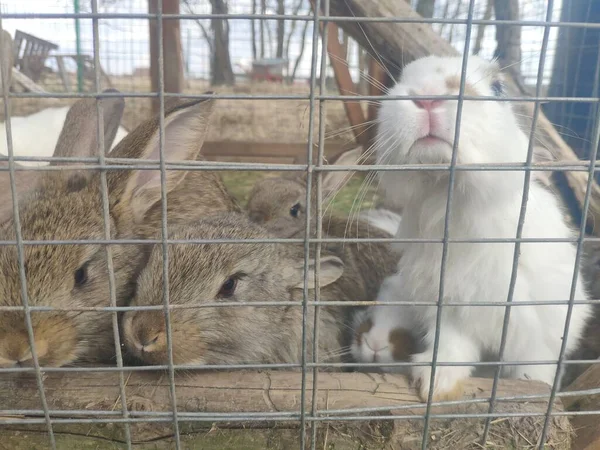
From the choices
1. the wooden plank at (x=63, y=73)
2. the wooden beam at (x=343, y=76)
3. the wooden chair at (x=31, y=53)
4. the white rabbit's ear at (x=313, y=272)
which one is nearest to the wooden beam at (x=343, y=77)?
the wooden beam at (x=343, y=76)

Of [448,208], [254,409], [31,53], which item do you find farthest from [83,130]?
[31,53]

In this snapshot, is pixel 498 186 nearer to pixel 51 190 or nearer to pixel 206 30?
pixel 51 190

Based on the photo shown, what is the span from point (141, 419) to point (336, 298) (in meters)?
1.24

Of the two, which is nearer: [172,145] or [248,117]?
[172,145]

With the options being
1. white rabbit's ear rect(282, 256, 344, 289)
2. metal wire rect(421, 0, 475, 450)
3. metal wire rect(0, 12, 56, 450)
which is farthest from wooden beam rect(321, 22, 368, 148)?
metal wire rect(0, 12, 56, 450)

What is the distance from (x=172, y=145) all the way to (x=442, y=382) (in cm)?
124

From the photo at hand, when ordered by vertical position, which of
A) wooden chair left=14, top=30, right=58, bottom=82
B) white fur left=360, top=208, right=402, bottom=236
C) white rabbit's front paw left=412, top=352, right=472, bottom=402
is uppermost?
wooden chair left=14, top=30, right=58, bottom=82

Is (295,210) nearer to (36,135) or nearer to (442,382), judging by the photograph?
(442,382)

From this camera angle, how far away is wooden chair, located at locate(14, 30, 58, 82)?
17.0 ft

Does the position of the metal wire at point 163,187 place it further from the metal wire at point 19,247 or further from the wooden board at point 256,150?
the wooden board at point 256,150

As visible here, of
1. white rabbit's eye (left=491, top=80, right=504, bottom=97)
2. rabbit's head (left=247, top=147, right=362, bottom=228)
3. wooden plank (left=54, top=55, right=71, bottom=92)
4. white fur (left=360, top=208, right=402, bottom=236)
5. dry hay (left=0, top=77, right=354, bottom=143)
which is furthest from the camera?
dry hay (left=0, top=77, right=354, bottom=143)

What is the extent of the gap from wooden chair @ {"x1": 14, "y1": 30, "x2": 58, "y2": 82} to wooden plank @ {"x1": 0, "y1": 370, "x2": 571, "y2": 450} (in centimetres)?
396

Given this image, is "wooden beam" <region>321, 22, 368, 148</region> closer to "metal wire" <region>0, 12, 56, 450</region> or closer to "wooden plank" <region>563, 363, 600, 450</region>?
"wooden plank" <region>563, 363, 600, 450</region>

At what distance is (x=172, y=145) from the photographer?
2.04 metres
